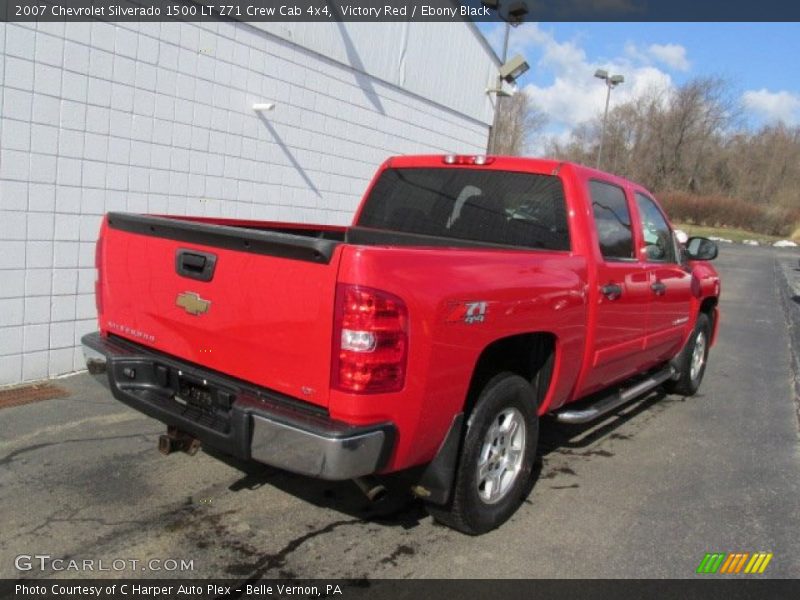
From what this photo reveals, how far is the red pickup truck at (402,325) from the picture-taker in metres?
2.68

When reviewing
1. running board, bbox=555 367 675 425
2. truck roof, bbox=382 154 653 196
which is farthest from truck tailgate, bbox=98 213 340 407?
running board, bbox=555 367 675 425

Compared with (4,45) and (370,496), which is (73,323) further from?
(370,496)

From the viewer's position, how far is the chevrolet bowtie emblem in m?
3.09

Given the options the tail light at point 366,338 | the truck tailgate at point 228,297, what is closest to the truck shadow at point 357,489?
the tail light at point 366,338

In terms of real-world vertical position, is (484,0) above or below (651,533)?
above

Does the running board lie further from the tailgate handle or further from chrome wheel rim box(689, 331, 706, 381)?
the tailgate handle

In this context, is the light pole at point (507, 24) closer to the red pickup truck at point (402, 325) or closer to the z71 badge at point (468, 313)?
the red pickup truck at point (402, 325)

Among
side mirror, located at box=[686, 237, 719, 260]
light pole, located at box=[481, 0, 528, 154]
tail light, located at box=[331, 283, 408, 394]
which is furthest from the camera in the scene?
light pole, located at box=[481, 0, 528, 154]

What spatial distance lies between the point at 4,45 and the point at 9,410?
A: 104 inches

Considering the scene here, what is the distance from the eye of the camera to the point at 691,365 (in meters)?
6.62

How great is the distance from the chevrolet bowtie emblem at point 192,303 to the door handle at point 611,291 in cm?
231

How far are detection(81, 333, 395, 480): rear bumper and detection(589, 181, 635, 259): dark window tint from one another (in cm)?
226

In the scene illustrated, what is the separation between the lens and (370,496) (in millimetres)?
3119

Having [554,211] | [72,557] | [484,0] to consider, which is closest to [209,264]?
[72,557]
